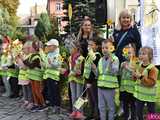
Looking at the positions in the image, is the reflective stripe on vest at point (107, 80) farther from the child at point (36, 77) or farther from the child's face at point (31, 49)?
the child's face at point (31, 49)

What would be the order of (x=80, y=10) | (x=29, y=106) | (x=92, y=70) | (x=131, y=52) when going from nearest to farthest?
(x=131, y=52) < (x=92, y=70) < (x=29, y=106) < (x=80, y=10)

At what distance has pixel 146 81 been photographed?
6418mm

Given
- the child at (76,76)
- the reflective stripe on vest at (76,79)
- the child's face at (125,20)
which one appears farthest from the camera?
the reflective stripe on vest at (76,79)

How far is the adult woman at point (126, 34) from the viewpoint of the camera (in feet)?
23.6

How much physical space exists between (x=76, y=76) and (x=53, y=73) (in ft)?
2.17

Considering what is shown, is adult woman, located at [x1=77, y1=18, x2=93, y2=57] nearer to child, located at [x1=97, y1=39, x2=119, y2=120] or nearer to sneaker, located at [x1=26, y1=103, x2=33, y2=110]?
child, located at [x1=97, y1=39, x2=119, y2=120]

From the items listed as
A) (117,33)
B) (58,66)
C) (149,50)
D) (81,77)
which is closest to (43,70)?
(58,66)

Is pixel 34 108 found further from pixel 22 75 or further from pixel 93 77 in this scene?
pixel 93 77

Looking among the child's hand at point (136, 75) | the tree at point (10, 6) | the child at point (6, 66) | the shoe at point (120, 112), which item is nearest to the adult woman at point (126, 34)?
the child's hand at point (136, 75)

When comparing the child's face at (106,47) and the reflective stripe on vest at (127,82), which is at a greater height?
the child's face at (106,47)

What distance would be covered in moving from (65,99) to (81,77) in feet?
4.93

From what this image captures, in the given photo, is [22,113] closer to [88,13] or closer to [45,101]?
[45,101]

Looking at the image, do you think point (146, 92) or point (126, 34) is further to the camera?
point (126, 34)

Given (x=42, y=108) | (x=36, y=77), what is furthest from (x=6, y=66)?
(x=42, y=108)
